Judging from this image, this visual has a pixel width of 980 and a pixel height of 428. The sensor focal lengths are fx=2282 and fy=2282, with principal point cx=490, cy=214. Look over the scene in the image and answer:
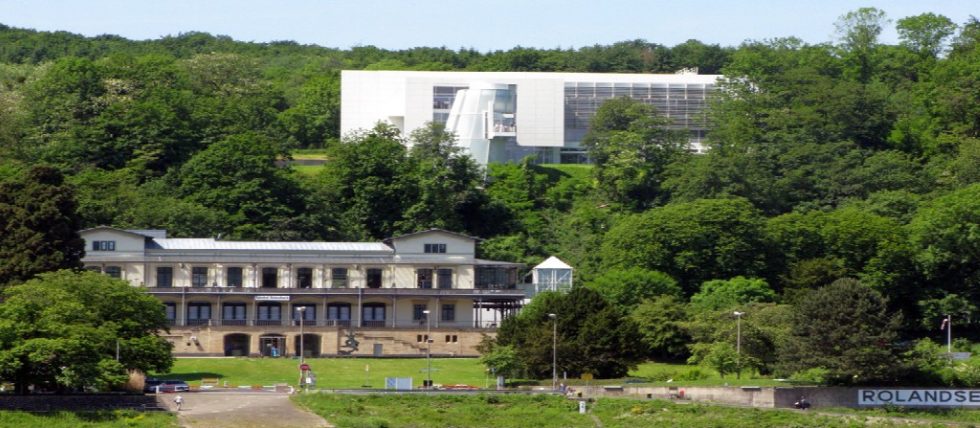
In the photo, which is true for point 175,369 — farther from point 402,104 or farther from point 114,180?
point 402,104

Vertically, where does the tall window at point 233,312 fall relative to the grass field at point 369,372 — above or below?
above

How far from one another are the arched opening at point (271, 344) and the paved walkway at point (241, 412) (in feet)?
68.5

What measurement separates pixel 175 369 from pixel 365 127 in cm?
5380

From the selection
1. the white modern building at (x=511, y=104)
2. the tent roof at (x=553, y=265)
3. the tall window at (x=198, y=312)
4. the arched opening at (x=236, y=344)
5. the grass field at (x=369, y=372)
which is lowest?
the grass field at (x=369, y=372)

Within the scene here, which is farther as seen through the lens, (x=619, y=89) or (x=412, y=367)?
(x=619, y=89)

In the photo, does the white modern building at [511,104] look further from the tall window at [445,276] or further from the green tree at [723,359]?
the green tree at [723,359]

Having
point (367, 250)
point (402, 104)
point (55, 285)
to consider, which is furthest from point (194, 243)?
point (402, 104)

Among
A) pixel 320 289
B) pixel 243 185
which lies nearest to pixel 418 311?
pixel 320 289

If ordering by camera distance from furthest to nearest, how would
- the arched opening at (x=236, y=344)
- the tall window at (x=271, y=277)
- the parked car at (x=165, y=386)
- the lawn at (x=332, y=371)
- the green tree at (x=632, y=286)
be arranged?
the tall window at (x=271, y=277) → the green tree at (x=632, y=286) → the arched opening at (x=236, y=344) → the lawn at (x=332, y=371) → the parked car at (x=165, y=386)

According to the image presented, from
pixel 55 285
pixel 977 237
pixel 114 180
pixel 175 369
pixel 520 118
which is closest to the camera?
pixel 55 285

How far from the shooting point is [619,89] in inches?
6796

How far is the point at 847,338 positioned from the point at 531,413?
1525cm

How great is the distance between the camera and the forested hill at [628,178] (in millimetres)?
131500

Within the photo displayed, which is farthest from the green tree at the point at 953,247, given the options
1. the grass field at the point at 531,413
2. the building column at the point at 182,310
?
the building column at the point at 182,310
